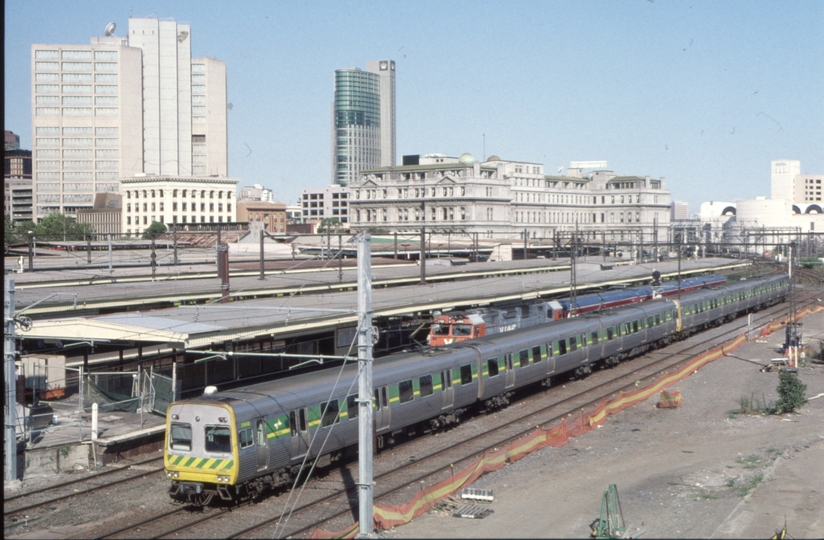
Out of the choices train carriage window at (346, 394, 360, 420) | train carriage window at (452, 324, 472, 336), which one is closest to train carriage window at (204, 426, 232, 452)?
train carriage window at (346, 394, 360, 420)

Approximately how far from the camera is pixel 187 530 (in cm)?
1638

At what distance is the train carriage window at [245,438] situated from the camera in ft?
56.3

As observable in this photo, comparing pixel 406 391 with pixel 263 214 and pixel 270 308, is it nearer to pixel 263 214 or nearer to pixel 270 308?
pixel 270 308

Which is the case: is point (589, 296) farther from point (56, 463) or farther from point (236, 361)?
point (56, 463)

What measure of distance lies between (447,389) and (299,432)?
660 cm

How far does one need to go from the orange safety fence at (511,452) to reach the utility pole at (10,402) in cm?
759

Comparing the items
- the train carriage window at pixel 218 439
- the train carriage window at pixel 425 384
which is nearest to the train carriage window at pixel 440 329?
the train carriage window at pixel 425 384

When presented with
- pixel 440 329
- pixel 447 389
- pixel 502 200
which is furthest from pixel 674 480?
pixel 502 200

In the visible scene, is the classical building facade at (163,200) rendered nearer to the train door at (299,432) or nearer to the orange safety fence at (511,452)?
the orange safety fence at (511,452)

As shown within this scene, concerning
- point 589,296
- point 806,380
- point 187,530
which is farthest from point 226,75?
point 187,530

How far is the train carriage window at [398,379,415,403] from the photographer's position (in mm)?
22289

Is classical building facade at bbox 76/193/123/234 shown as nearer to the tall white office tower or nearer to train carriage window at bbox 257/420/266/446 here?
the tall white office tower

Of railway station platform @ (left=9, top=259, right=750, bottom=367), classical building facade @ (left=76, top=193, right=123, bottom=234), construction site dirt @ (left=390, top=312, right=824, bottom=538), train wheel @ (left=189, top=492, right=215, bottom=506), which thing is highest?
classical building facade @ (left=76, top=193, right=123, bottom=234)

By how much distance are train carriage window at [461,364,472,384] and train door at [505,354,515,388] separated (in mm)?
2538
